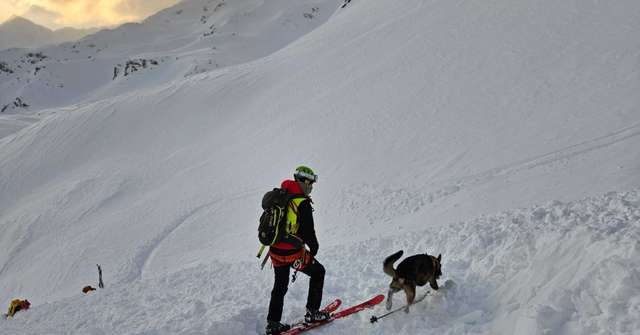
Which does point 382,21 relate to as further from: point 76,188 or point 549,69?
point 76,188

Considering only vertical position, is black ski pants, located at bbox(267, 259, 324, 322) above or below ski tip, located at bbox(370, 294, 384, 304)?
above

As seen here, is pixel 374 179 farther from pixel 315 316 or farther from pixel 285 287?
pixel 285 287

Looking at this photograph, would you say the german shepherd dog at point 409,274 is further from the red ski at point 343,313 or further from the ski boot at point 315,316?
the ski boot at point 315,316

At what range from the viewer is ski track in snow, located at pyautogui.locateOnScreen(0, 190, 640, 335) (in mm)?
5297

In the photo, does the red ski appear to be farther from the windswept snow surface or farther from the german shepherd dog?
the german shepherd dog

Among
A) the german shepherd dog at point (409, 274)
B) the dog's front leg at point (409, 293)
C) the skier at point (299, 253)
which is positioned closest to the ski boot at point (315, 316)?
the skier at point (299, 253)

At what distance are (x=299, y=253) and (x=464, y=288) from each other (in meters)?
2.28

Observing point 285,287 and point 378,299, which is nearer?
point 285,287

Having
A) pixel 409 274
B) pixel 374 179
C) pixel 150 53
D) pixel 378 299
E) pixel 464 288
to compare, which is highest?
pixel 150 53

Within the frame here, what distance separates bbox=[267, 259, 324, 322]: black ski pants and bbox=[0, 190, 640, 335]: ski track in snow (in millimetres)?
467

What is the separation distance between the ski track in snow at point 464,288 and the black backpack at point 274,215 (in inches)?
63.9

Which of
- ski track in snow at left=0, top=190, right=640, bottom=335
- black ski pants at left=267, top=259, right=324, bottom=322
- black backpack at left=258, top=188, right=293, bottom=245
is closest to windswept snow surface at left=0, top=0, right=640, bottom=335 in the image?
ski track in snow at left=0, top=190, right=640, bottom=335

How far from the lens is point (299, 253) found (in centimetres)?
654

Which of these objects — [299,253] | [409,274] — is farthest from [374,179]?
[299,253]
